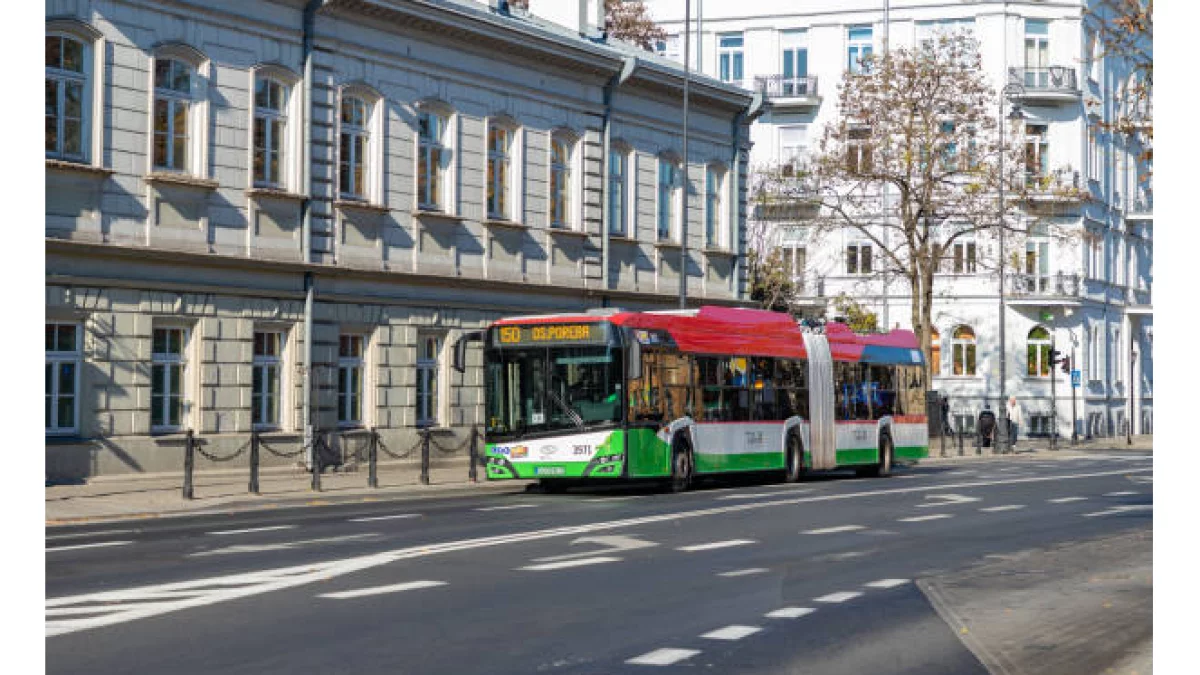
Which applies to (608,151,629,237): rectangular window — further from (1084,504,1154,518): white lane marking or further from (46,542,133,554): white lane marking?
(46,542,133,554): white lane marking

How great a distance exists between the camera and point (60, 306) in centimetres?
2636

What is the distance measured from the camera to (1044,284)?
224 ft

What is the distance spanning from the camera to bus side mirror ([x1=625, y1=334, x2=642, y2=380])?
26.2 meters

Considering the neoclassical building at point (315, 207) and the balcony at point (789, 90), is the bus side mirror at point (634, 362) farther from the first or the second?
the balcony at point (789, 90)

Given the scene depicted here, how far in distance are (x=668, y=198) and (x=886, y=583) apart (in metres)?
30.7

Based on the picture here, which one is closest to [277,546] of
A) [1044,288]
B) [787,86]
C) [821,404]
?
[821,404]

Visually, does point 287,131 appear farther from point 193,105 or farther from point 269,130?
point 193,105

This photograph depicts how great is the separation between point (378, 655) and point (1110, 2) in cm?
1391

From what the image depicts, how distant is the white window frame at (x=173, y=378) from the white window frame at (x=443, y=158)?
7.73 m

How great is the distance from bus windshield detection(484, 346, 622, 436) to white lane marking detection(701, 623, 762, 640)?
14823 mm

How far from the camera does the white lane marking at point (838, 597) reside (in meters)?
13.2

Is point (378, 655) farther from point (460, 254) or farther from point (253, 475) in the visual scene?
point (460, 254)

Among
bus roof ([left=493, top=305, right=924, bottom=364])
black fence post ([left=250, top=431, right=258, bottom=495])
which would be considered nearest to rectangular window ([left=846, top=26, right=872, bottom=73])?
bus roof ([left=493, top=305, right=924, bottom=364])

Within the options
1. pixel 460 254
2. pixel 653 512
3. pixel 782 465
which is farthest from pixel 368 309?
pixel 653 512
